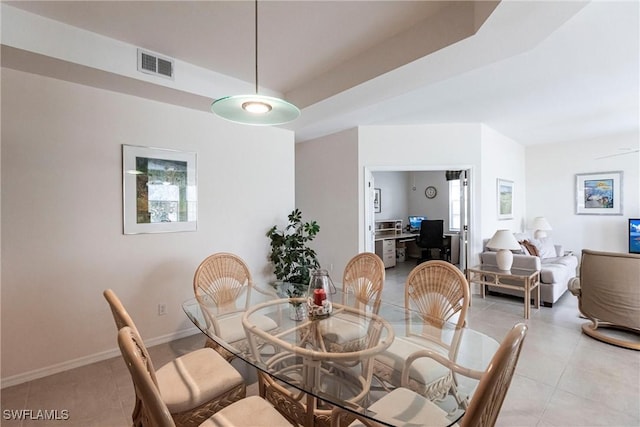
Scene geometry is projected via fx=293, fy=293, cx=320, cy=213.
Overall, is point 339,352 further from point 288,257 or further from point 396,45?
point 396,45

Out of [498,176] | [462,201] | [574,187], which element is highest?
[498,176]

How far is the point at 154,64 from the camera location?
8.39 ft

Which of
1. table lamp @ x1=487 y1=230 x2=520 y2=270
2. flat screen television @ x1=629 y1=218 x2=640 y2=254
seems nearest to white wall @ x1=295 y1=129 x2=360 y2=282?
table lamp @ x1=487 y1=230 x2=520 y2=270

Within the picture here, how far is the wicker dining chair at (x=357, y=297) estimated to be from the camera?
69.6 inches

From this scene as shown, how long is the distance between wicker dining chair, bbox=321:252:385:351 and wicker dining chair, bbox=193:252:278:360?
1.40 feet

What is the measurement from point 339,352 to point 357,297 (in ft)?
2.96

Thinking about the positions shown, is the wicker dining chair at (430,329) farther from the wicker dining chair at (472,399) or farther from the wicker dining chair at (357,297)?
the wicker dining chair at (357,297)

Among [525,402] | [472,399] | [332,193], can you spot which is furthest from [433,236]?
[472,399]

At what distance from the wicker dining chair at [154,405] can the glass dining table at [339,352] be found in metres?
0.15

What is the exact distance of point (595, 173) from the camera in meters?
5.70

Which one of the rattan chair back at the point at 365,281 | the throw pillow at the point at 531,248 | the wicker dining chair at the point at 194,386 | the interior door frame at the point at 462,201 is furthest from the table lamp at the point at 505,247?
the wicker dining chair at the point at 194,386

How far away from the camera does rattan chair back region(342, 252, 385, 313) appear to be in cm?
241

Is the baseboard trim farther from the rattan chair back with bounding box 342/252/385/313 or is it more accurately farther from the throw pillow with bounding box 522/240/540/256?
the throw pillow with bounding box 522/240/540/256

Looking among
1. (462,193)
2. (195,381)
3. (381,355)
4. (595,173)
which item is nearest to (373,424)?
(381,355)
